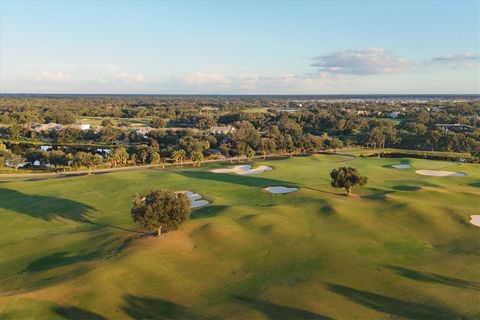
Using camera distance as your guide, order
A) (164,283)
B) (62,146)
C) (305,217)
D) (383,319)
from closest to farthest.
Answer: (383,319) < (164,283) < (305,217) < (62,146)

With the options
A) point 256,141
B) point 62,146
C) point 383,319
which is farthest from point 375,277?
point 62,146

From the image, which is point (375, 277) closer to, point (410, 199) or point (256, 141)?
point (410, 199)

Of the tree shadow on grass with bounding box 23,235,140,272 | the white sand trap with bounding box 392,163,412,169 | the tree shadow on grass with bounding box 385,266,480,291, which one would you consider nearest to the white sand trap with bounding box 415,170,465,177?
the white sand trap with bounding box 392,163,412,169

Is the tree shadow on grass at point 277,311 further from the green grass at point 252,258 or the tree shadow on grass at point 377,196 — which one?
the tree shadow on grass at point 377,196

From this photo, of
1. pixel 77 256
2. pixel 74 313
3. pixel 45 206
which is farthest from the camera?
pixel 45 206

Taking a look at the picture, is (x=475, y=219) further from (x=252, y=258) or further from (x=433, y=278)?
(x=252, y=258)

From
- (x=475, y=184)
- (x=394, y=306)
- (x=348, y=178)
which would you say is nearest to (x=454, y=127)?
(x=475, y=184)
